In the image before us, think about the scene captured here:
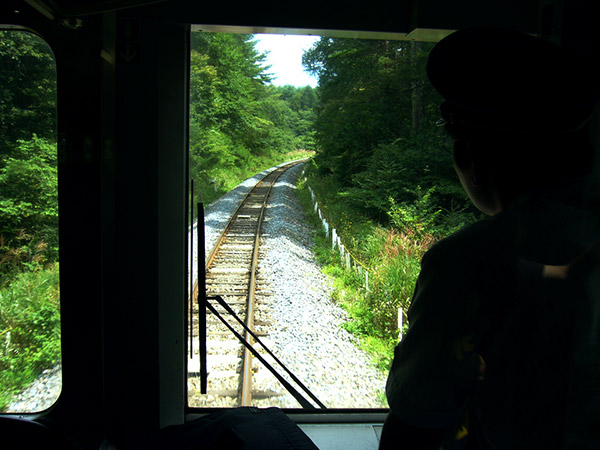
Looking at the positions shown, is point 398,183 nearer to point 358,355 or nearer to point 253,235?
point 253,235

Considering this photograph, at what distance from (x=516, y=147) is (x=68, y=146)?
1.99 meters

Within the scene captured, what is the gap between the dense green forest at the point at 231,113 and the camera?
19.6ft

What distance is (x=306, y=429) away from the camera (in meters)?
2.67

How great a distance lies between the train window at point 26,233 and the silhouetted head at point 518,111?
347 cm

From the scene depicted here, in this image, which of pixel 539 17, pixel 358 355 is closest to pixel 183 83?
pixel 539 17

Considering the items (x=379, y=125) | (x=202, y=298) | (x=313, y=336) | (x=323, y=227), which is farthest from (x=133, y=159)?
(x=379, y=125)

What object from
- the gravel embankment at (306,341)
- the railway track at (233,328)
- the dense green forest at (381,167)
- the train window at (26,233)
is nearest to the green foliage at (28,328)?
the train window at (26,233)

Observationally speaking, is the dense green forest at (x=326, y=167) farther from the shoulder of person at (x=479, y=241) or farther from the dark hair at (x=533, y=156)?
the shoulder of person at (x=479, y=241)

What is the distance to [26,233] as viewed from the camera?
601 centimetres

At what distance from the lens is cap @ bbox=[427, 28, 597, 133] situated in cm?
83

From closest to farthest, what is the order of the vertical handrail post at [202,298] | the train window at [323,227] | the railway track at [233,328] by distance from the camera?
the vertical handrail post at [202,298]
the railway track at [233,328]
the train window at [323,227]

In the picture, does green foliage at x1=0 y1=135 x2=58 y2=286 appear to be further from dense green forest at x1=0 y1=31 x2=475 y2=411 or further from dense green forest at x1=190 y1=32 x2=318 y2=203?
dense green forest at x1=190 y1=32 x2=318 y2=203

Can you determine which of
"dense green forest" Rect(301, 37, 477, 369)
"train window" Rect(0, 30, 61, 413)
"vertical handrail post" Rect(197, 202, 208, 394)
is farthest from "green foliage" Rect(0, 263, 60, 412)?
A: "dense green forest" Rect(301, 37, 477, 369)

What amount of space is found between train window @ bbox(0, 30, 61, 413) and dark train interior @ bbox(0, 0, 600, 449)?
1.31m
